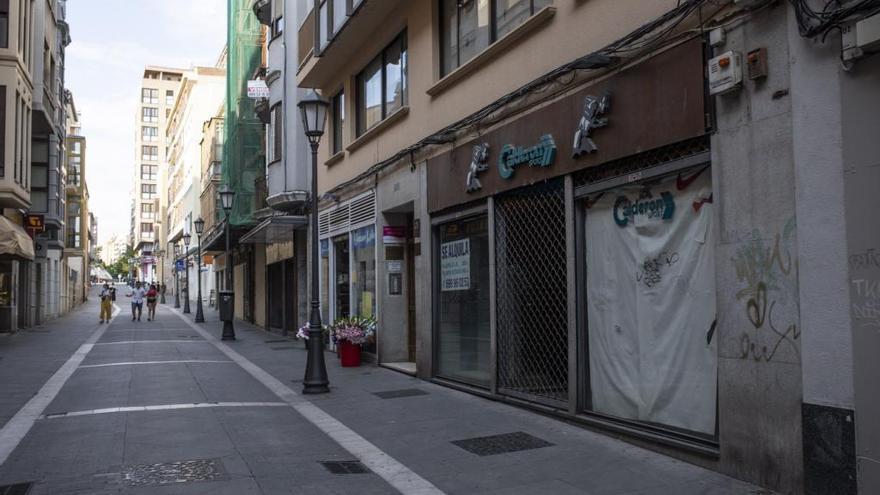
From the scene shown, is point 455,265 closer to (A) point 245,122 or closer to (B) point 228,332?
(B) point 228,332

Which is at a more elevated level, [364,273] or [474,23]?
[474,23]

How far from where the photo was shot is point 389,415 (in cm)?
910

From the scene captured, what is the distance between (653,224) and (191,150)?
54.0 m

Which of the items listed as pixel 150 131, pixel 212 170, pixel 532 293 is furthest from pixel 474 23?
pixel 150 131

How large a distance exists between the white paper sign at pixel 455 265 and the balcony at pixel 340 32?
4471 millimetres

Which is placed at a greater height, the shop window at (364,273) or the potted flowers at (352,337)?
the shop window at (364,273)

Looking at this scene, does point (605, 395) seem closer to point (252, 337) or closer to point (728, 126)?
point (728, 126)

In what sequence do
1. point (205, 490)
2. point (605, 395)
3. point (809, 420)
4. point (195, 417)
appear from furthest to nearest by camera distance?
point (195, 417)
point (605, 395)
point (205, 490)
point (809, 420)

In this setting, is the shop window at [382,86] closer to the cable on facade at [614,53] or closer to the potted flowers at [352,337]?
the cable on facade at [614,53]

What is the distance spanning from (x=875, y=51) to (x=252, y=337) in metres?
20.9

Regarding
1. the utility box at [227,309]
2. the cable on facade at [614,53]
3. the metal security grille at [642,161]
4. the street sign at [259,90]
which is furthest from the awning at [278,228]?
the metal security grille at [642,161]

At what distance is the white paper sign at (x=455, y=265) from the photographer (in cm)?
1088

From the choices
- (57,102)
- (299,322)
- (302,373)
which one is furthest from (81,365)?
(57,102)

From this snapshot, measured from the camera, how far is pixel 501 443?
7355 mm
